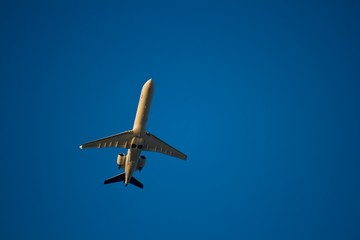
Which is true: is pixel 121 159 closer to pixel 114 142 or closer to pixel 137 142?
pixel 114 142

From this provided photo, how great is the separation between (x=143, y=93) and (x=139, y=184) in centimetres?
1979

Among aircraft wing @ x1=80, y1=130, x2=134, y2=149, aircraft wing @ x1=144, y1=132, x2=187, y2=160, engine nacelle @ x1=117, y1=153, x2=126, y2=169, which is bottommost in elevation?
engine nacelle @ x1=117, y1=153, x2=126, y2=169

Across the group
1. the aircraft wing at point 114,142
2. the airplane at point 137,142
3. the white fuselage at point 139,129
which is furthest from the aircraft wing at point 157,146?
the aircraft wing at point 114,142

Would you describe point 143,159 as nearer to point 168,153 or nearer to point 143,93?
point 168,153

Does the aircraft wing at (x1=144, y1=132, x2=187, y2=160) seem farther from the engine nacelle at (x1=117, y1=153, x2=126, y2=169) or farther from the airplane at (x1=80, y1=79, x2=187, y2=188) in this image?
the engine nacelle at (x1=117, y1=153, x2=126, y2=169)

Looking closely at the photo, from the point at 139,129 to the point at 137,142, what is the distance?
2.55 metres

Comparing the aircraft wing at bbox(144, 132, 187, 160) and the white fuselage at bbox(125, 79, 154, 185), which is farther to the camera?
the aircraft wing at bbox(144, 132, 187, 160)

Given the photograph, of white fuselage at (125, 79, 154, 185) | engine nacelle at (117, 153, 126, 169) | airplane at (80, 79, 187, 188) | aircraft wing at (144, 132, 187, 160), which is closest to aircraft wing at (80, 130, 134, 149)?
airplane at (80, 79, 187, 188)

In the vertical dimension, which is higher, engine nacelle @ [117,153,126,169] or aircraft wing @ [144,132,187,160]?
aircraft wing @ [144,132,187,160]

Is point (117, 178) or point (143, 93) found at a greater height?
point (143, 93)

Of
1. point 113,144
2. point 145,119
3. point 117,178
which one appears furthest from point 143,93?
point 117,178

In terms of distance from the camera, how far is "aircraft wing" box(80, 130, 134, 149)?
7825cm

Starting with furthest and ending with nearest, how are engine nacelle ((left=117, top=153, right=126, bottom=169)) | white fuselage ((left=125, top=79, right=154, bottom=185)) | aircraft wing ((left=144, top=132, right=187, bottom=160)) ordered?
engine nacelle ((left=117, top=153, right=126, bottom=169)), aircraft wing ((left=144, top=132, right=187, bottom=160)), white fuselage ((left=125, top=79, right=154, bottom=185))

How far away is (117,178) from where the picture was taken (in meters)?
84.2
